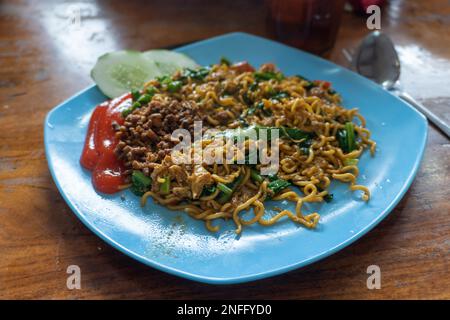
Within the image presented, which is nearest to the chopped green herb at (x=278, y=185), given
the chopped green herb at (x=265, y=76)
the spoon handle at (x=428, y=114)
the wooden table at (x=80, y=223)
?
the wooden table at (x=80, y=223)

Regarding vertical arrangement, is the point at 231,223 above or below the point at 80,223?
above

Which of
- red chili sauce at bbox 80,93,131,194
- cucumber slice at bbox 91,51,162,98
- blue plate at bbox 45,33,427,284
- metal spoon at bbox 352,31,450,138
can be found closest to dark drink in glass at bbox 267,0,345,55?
metal spoon at bbox 352,31,450,138

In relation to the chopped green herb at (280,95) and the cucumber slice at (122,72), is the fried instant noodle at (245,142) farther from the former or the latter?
the cucumber slice at (122,72)

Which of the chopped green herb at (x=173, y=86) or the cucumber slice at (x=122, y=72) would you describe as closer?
the chopped green herb at (x=173, y=86)

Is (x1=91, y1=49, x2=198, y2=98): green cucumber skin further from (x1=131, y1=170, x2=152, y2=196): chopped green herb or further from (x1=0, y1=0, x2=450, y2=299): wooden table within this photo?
(x1=131, y1=170, x2=152, y2=196): chopped green herb

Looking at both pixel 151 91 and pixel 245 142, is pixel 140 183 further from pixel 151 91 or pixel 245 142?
pixel 151 91

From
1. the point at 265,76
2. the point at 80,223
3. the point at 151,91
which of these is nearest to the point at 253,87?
the point at 265,76
